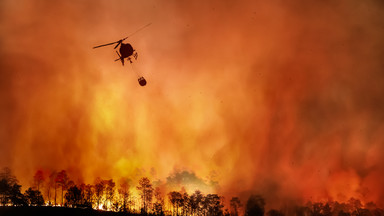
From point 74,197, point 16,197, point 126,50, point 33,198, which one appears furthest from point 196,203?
point 126,50

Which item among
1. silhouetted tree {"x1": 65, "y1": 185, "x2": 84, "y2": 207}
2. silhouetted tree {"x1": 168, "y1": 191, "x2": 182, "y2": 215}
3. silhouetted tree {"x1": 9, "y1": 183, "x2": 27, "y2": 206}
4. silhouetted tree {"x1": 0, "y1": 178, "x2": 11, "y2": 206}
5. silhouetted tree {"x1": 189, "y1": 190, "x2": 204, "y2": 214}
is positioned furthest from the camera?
silhouetted tree {"x1": 168, "y1": 191, "x2": 182, "y2": 215}

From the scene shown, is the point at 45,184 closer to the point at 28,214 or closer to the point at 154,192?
the point at 154,192

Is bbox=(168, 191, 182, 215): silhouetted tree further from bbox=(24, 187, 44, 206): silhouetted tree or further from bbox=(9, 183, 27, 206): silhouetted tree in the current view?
bbox=(9, 183, 27, 206): silhouetted tree

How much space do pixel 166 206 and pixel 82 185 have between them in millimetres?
48478

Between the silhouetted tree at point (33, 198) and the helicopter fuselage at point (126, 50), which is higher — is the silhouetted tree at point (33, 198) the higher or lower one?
the lower one

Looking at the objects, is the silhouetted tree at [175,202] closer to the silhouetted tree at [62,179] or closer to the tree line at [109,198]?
the tree line at [109,198]

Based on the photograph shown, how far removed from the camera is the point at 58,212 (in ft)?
334

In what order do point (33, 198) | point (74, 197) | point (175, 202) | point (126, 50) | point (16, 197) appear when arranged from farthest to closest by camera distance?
point (175, 202) → point (74, 197) → point (33, 198) → point (16, 197) → point (126, 50)

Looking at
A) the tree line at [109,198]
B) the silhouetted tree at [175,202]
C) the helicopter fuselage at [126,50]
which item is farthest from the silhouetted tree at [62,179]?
the helicopter fuselage at [126,50]

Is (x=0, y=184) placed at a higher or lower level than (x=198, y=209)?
higher

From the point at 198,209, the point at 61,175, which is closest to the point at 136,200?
the point at 198,209

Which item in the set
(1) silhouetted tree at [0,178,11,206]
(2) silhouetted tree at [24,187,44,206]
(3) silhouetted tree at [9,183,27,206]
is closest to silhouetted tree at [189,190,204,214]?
(2) silhouetted tree at [24,187,44,206]

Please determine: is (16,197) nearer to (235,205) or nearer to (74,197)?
(74,197)

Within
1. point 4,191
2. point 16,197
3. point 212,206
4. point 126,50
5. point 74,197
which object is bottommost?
point 212,206
